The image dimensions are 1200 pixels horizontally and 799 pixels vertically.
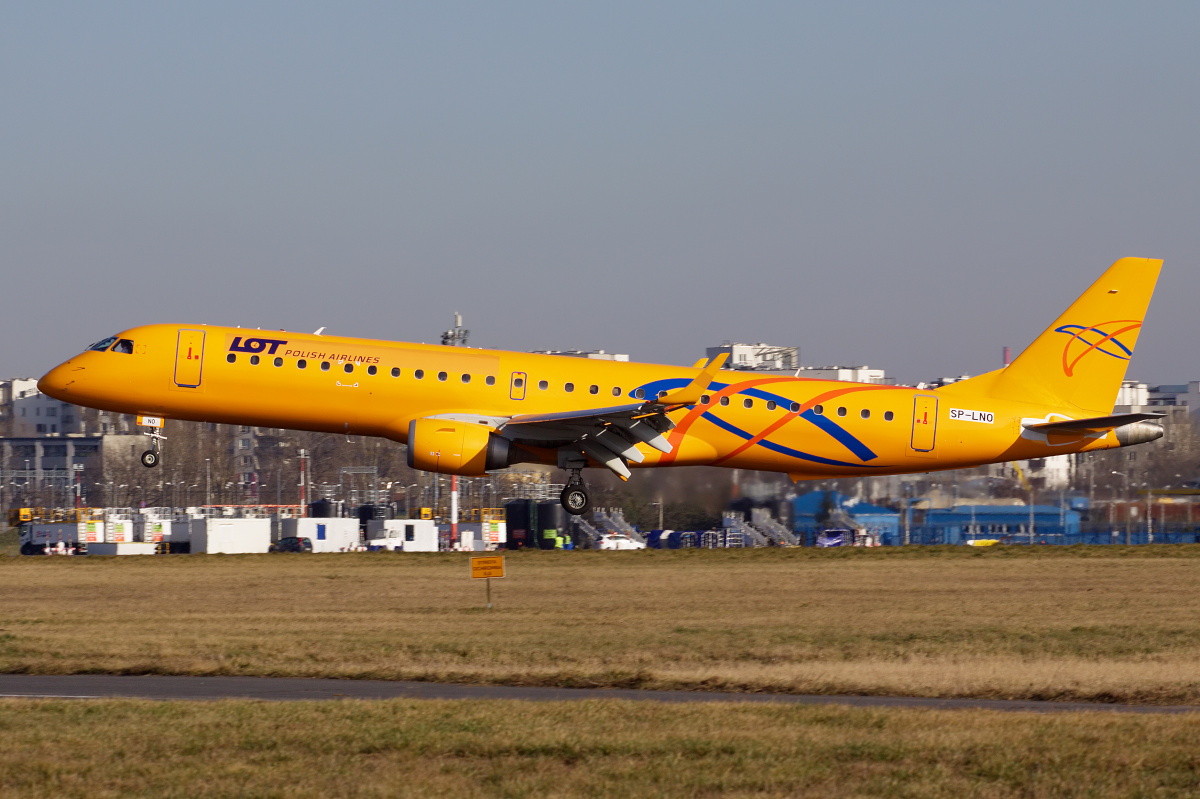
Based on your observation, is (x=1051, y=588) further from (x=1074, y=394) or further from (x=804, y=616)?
(x=804, y=616)

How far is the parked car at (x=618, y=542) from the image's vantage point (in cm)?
6776

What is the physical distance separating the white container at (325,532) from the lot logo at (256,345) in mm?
44760

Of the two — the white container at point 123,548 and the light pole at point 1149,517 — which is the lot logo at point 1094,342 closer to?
the light pole at point 1149,517

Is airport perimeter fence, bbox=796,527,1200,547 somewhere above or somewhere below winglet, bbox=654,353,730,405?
below

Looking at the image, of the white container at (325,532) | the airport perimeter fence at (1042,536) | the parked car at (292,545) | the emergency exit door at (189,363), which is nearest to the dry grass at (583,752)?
the emergency exit door at (189,363)

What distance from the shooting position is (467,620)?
3181 cm

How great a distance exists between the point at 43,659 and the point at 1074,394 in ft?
86.1

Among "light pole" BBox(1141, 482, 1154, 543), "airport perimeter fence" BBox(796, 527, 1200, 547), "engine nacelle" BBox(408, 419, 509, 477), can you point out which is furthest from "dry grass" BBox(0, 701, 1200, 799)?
"light pole" BBox(1141, 482, 1154, 543)

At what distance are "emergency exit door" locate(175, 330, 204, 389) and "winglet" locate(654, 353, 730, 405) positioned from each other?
11.1 m

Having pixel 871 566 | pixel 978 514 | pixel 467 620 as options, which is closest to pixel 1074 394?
pixel 871 566

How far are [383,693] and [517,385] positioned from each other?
14.7 meters

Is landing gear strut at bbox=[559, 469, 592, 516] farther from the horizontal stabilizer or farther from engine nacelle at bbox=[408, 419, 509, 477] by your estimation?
the horizontal stabilizer

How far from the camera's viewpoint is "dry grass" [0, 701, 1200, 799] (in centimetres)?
1329

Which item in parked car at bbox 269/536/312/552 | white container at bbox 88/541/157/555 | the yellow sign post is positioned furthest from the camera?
parked car at bbox 269/536/312/552
